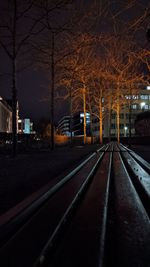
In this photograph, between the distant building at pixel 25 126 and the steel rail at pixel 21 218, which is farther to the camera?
the distant building at pixel 25 126

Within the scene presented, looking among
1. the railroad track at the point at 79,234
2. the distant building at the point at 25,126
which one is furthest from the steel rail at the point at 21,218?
the distant building at the point at 25,126

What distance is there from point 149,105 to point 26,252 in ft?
383

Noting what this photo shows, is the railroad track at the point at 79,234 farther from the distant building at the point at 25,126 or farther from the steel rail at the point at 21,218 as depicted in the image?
the distant building at the point at 25,126

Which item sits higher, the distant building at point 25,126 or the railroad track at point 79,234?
the distant building at point 25,126

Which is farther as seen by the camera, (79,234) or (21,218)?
(21,218)

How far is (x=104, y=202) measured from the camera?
298 cm

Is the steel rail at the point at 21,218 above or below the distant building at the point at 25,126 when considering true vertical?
below

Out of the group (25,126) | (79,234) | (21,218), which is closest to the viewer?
(79,234)

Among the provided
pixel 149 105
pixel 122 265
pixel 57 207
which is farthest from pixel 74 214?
pixel 149 105

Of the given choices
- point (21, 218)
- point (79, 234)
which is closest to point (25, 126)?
point (21, 218)

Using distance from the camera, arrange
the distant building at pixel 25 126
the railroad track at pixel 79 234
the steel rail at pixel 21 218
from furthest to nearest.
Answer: the distant building at pixel 25 126 → the steel rail at pixel 21 218 → the railroad track at pixel 79 234

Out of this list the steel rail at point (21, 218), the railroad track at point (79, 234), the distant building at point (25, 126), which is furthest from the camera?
the distant building at point (25, 126)

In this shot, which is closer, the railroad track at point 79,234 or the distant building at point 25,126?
the railroad track at point 79,234

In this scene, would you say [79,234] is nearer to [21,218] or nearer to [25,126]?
[21,218]
